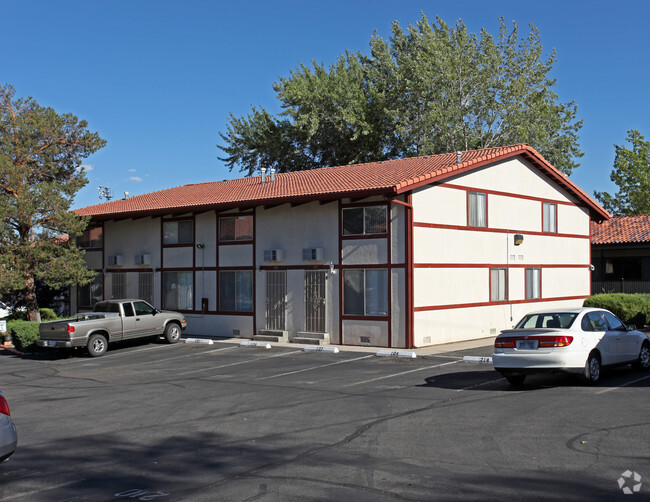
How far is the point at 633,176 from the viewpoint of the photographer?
5066 cm

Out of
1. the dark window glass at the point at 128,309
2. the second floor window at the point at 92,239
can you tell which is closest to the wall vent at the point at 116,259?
the second floor window at the point at 92,239

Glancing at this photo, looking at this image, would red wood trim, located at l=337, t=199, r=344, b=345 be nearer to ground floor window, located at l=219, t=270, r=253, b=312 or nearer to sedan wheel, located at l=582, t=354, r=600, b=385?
ground floor window, located at l=219, t=270, r=253, b=312

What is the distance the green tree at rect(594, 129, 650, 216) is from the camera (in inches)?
1960

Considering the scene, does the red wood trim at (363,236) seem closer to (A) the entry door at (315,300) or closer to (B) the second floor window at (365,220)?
(B) the second floor window at (365,220)

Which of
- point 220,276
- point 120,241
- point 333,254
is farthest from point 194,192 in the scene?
point 333,254

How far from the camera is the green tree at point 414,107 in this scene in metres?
39.2

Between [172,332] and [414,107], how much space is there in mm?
22557

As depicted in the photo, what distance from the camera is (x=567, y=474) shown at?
7070 millimetres

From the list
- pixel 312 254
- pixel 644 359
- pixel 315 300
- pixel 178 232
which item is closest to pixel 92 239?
pixel 178 232

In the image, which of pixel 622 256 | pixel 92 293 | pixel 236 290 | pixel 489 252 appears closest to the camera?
pixel 489 252

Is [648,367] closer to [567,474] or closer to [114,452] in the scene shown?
[567,474]

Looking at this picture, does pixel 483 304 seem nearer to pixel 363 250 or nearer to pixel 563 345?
pixel 363 250

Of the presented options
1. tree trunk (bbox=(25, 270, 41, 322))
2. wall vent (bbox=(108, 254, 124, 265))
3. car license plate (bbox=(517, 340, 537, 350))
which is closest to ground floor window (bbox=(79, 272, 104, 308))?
wall vent (bbox=(108, 254, 124, 265))

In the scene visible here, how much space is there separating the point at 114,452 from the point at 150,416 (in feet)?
8.08
